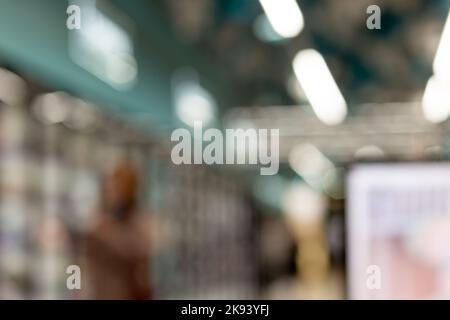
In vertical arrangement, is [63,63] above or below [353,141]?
below

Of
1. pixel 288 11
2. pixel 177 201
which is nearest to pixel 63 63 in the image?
pixel 288 11

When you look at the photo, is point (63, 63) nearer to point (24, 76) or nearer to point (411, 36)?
point (24, 76)

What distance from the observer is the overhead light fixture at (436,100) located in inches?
310

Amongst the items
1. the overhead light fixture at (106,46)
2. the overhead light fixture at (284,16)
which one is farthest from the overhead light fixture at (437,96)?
the overhead light fixture at (106,46)

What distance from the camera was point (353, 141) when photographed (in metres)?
10.1

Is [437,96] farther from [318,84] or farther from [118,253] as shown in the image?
[118,253]

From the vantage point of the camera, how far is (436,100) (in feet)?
27.2

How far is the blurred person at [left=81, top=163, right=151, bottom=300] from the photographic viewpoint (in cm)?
204

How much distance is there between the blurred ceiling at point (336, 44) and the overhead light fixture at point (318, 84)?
0.28 feet

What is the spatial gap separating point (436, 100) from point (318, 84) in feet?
5.83

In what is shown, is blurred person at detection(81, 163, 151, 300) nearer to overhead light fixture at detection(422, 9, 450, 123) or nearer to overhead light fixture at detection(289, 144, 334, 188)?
overhead light fixture at detection(422, 9, 450, 123)

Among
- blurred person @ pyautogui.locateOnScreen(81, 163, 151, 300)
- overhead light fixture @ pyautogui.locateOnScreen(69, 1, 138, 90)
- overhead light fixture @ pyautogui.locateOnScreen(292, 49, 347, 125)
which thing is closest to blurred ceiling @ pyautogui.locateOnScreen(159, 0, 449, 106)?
overhead light fixture @ pyautogui.locateOnScreen(292, 49, 347, 125)

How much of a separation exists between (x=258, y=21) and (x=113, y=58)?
1.11 meters

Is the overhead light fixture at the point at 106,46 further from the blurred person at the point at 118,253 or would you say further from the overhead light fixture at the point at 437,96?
the overhead light fixture at the point at 437,96
